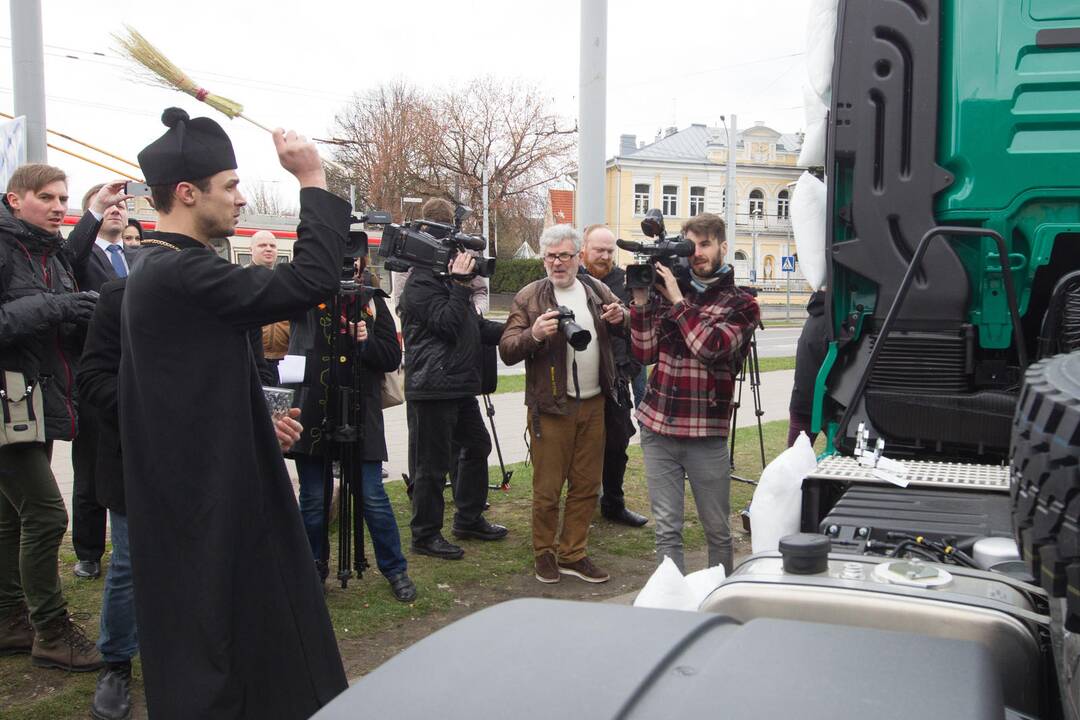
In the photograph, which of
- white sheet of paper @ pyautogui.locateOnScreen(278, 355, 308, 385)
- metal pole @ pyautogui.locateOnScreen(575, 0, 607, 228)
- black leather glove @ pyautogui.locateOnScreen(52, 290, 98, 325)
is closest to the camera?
black leather glove @ pyautogui.locateOnScreen(52, 290, 98, 325)

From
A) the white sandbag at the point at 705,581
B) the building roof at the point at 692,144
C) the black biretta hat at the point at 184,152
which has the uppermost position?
the building roof at the point at 692,144

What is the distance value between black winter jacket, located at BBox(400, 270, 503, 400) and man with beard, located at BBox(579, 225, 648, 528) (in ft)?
3.43

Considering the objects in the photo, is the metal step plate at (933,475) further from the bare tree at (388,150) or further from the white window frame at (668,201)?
the white window frame at (668,201)

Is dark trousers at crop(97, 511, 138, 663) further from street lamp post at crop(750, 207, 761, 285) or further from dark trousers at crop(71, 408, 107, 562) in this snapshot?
street lamp post at crop(750, 207, 761, 285)

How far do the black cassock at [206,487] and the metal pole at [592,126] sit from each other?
542cm

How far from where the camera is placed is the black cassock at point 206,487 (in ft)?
8.27

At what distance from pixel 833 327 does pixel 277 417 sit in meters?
2.08

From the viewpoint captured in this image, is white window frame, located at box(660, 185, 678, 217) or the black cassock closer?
the black cassock

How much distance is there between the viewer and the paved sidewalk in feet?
26.5

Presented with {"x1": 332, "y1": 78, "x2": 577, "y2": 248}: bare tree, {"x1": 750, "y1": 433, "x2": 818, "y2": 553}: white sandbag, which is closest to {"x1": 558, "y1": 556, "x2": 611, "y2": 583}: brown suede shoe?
{"x1": 750, "y1": 433, "x2": 818, "y2": 553}: white sandbag

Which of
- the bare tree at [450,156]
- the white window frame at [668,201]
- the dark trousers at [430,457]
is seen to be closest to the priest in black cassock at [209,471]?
the dark trousers at [430,457]

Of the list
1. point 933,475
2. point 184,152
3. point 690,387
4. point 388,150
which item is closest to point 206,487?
point 184,152

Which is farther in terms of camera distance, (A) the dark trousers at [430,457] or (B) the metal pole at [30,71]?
(B) the metal pole at [30,71]

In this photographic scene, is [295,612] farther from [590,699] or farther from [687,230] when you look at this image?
[687,230]
